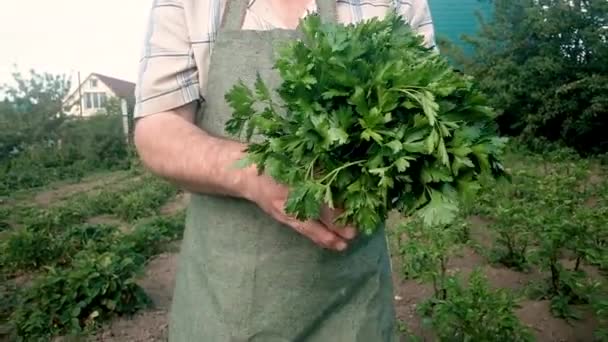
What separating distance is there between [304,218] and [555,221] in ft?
10.6

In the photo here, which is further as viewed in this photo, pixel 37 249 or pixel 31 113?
pixel 31 113

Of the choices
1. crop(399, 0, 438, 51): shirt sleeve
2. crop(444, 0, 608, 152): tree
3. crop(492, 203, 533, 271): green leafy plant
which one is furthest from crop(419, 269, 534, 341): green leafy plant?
crop(444, 0, 608, 152): tree

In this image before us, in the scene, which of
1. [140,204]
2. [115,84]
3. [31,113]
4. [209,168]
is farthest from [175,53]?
[115,84]

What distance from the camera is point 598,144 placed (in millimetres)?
9836

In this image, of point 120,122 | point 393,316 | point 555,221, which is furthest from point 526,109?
point 120,122

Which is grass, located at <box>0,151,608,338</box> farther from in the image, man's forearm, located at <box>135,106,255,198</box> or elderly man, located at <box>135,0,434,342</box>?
man's forearm, located at <box>135,106,255,198</box>

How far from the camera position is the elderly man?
1.50 metres

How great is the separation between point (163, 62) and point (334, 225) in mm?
633

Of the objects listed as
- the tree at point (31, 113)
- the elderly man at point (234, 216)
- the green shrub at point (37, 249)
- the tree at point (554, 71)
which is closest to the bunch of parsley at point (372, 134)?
the elderly man at point (234, 216)

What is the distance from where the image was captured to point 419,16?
1.71 metres

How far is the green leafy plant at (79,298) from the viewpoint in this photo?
382 cm

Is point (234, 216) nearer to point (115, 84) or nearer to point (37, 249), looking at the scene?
point (37, 249)

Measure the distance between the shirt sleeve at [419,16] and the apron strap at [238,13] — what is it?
0.69ft

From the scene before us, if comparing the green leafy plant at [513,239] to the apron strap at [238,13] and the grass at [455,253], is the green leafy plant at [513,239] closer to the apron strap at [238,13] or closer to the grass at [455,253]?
the grass at [455,253]
